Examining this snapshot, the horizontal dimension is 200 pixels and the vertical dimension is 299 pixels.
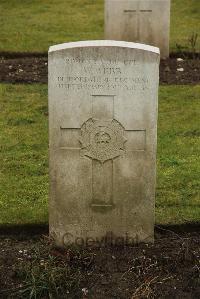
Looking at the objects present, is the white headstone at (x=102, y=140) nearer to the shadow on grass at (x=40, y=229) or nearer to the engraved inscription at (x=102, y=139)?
the engraved inscription at (x=102, y=139)

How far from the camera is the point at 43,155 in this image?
23.4 feet

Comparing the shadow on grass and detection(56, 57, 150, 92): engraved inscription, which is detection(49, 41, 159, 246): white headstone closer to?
detection(56, 57, 150, 92): engraved inscription

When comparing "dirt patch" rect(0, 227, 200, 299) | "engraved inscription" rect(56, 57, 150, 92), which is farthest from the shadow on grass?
"engraved inscription" rect(56, 57, 150, 92)

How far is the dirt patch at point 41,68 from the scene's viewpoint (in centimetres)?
995

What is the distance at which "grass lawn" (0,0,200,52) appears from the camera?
40.0ft

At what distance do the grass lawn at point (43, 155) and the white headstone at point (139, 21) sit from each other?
1.63 metres

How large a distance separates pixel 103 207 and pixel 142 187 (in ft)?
1.07

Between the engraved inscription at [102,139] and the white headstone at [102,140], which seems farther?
the engraved inscription at [102,139]

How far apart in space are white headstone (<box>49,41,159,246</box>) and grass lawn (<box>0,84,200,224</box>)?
613 mm

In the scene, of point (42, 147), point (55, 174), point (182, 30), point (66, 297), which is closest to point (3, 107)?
point (42, 147)

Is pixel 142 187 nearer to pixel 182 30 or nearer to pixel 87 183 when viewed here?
pixel 87 183

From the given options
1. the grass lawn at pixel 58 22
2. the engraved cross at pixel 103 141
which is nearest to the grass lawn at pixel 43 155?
the engraved cross at pixel 103 141

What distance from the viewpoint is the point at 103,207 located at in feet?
17.0

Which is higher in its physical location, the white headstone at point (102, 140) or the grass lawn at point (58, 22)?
the grass lawn at point (58, 22)
